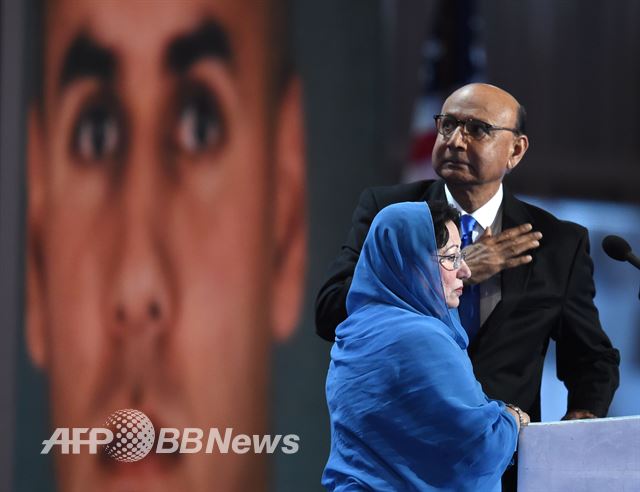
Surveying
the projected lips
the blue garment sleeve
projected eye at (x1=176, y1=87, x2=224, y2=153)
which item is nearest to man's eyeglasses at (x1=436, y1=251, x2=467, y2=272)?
the blue garment sleeve

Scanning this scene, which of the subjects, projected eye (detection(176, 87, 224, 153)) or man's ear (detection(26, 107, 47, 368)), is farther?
projected eye (detection(176, 87, 224, 153))

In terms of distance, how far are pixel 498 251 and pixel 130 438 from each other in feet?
9.00

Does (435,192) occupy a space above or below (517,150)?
below

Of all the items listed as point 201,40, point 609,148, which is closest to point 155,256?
point 201,40

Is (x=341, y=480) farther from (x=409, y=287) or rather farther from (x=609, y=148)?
(x=609, y=148)

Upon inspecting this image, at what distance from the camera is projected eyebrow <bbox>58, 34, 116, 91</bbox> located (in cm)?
506

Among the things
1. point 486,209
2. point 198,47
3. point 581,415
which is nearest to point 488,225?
point 486,209

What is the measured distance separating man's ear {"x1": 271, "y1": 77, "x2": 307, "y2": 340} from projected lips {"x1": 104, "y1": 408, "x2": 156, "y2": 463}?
2.46 ft

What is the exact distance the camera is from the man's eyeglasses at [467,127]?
2.66 meters

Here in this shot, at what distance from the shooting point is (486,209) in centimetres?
272

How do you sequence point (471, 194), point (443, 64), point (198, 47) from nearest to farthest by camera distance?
point (471, 194)
point (198, 47)
point (443, 64)

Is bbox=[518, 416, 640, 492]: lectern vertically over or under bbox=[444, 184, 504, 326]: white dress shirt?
under

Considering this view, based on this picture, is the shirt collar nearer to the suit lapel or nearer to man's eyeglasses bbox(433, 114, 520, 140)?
the suit lapel

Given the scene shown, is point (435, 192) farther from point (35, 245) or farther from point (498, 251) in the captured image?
point (35, 245)
